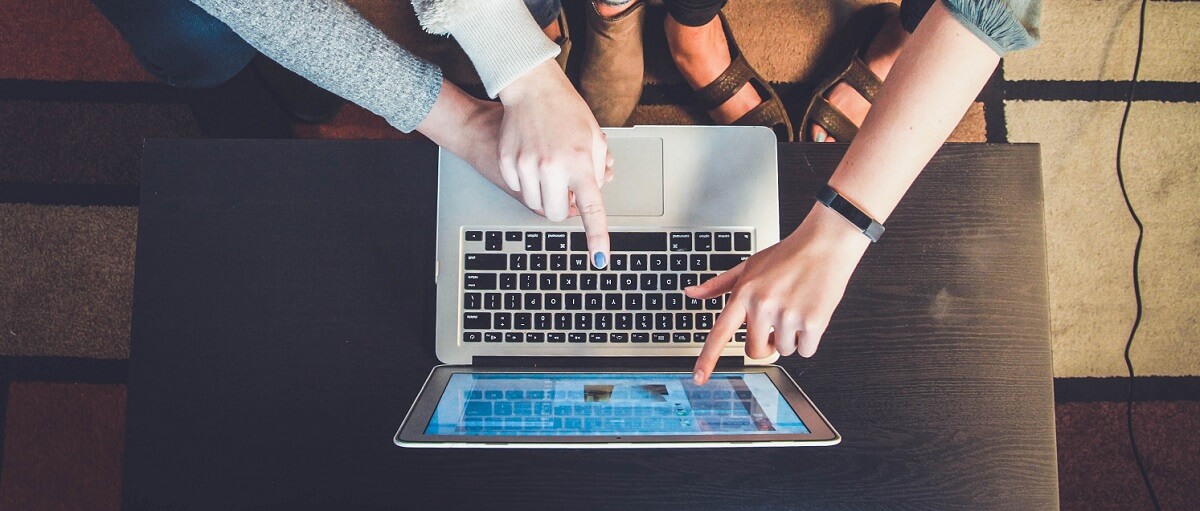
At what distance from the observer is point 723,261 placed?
64 cm

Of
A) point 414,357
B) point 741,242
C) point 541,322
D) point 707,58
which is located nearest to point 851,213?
point 741,242

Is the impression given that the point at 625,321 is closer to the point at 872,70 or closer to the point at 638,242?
the point at 638,242

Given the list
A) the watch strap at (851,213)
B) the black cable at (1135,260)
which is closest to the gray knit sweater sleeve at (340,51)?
the watch strap at (851,213)

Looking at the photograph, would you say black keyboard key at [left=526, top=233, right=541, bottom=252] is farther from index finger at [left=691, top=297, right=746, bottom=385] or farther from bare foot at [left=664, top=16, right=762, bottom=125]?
bare foot at [left=664, top=16, right=762, bottom=125]

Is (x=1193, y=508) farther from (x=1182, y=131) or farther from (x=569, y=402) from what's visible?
(x=569, y=402)

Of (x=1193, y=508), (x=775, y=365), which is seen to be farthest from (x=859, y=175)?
(x=1193, y=508)

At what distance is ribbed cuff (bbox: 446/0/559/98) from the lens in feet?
1.92

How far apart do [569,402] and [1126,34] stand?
134 cm

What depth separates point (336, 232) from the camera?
66 cm

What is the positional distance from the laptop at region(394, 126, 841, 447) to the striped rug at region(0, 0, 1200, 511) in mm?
534

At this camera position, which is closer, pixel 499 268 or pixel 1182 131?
pixel 499 268

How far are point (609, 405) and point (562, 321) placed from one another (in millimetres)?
109

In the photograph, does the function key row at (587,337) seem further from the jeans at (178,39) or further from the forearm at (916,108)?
the jeans at (178,39)

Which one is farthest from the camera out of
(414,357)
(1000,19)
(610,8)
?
(610,8)
